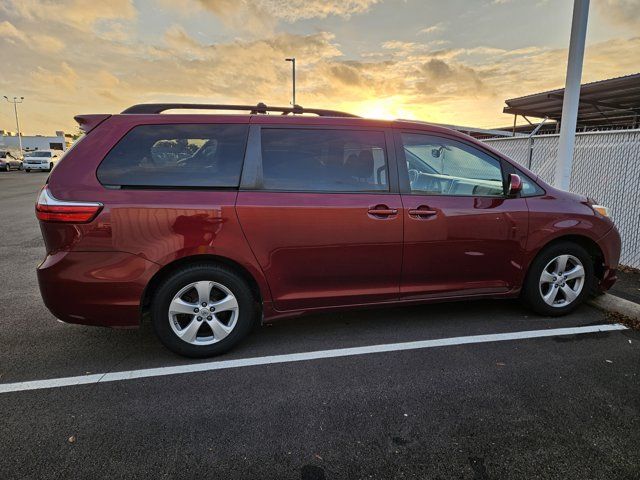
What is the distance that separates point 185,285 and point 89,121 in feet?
4.54

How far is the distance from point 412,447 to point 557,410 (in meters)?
1.01

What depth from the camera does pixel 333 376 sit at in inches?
118

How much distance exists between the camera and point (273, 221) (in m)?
3.18

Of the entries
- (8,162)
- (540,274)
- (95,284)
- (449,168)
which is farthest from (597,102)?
(8,162)

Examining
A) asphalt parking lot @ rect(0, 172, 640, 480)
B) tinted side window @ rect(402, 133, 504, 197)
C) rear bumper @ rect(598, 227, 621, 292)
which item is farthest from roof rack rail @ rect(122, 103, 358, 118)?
rear bumper @ rect(598, 227, 621, 292)

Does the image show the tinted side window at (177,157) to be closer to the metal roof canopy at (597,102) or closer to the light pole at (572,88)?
the light pole at (572,88)

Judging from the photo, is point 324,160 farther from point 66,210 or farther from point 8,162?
point 8,162

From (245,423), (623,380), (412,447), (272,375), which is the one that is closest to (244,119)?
(272,375)

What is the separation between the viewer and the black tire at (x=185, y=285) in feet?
10.1

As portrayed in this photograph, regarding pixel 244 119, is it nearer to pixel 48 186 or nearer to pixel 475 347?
pixel 48 186

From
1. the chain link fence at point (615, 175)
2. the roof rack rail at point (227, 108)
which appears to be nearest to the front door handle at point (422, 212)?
the roof rack rail at point (227, 108)

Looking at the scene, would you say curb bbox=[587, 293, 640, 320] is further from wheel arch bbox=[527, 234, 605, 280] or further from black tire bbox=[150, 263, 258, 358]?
black tire bbox=[150, 263, 258, 358]

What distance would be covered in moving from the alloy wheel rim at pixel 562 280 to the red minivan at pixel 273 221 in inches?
2.3

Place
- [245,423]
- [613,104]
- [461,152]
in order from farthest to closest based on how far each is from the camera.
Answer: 1. [613,104]
2. [461,152]
3. [245,423]
